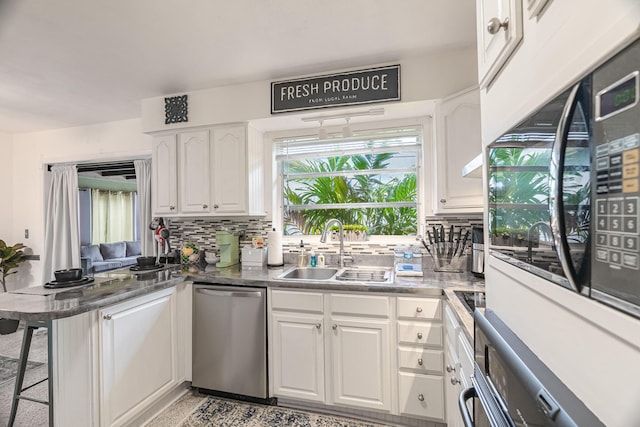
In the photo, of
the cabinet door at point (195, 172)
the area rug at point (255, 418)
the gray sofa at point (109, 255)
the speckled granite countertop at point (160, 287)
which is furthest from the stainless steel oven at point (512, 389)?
the gray sofa at point (109, 255)

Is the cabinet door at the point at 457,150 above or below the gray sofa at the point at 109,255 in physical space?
above

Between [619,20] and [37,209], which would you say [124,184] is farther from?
[619,20]

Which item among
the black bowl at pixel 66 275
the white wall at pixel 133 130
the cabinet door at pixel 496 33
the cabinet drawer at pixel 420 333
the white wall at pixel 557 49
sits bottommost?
the cabinet drawer at pixel 420 333

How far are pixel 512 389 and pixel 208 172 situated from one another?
2.66 metres

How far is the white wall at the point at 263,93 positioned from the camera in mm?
2141

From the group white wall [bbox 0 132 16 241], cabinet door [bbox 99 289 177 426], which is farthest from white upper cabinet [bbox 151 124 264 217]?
white wall [bbox 0 132 16 241]

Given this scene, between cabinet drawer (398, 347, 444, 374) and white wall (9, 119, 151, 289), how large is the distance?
3608mm

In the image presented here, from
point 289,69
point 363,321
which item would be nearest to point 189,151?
point 289,69

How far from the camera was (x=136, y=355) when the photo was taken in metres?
2.00

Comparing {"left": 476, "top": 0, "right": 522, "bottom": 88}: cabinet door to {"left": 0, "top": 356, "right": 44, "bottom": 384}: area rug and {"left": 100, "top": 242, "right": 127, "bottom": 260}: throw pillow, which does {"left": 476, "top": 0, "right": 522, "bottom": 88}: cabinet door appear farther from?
{"left": 100, "top": 242, "right": 127, "bottom": 260}: throw pillow

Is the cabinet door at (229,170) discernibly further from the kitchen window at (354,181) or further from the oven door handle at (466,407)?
the oven door handle at (466,407)

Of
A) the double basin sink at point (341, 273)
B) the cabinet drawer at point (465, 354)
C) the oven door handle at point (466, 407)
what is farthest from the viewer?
the double basin sink at point (341, 273)

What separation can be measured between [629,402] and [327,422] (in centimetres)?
213

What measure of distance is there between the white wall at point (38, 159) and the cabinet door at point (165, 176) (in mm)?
1078
